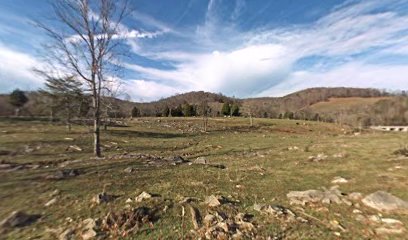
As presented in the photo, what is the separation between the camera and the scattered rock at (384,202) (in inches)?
305

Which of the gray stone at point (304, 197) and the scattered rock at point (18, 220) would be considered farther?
the gray stone at point (304, 197)

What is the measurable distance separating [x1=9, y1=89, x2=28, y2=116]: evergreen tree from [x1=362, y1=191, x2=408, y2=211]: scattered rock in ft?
209

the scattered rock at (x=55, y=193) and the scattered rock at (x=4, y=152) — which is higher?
the scattered rock at (x=55, y=193)

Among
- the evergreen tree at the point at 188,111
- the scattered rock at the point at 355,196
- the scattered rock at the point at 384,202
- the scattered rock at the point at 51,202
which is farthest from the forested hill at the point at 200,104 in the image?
the scattered rock at the point at 384,202

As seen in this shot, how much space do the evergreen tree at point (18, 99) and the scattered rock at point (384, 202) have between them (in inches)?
2513

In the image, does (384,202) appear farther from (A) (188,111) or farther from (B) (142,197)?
(A) (188,111)

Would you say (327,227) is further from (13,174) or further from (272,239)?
(13,174)

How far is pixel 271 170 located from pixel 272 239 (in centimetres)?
733

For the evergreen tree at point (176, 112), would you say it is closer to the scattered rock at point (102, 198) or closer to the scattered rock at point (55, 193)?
the scattered rock at point (55, 193)

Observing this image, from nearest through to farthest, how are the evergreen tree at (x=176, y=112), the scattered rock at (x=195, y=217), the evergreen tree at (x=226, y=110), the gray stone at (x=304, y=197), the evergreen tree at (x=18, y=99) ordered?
1. the scattered rock at (x=195, y=217)
2. the gray stone at (x=304, y=197)
3. the evergreen tree at (x=18, y=99)
4. the evergreen tree at (x=176, y=112)
5. the evergreen tree at (x=226, y=110)

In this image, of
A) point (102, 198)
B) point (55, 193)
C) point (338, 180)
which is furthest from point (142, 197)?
point (338, 180)

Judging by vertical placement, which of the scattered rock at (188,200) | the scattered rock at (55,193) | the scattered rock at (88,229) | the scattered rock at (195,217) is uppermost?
the scattered rock at (188,200)

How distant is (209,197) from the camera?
859cm

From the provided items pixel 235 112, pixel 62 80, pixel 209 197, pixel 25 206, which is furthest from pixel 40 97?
pixel 235 112
